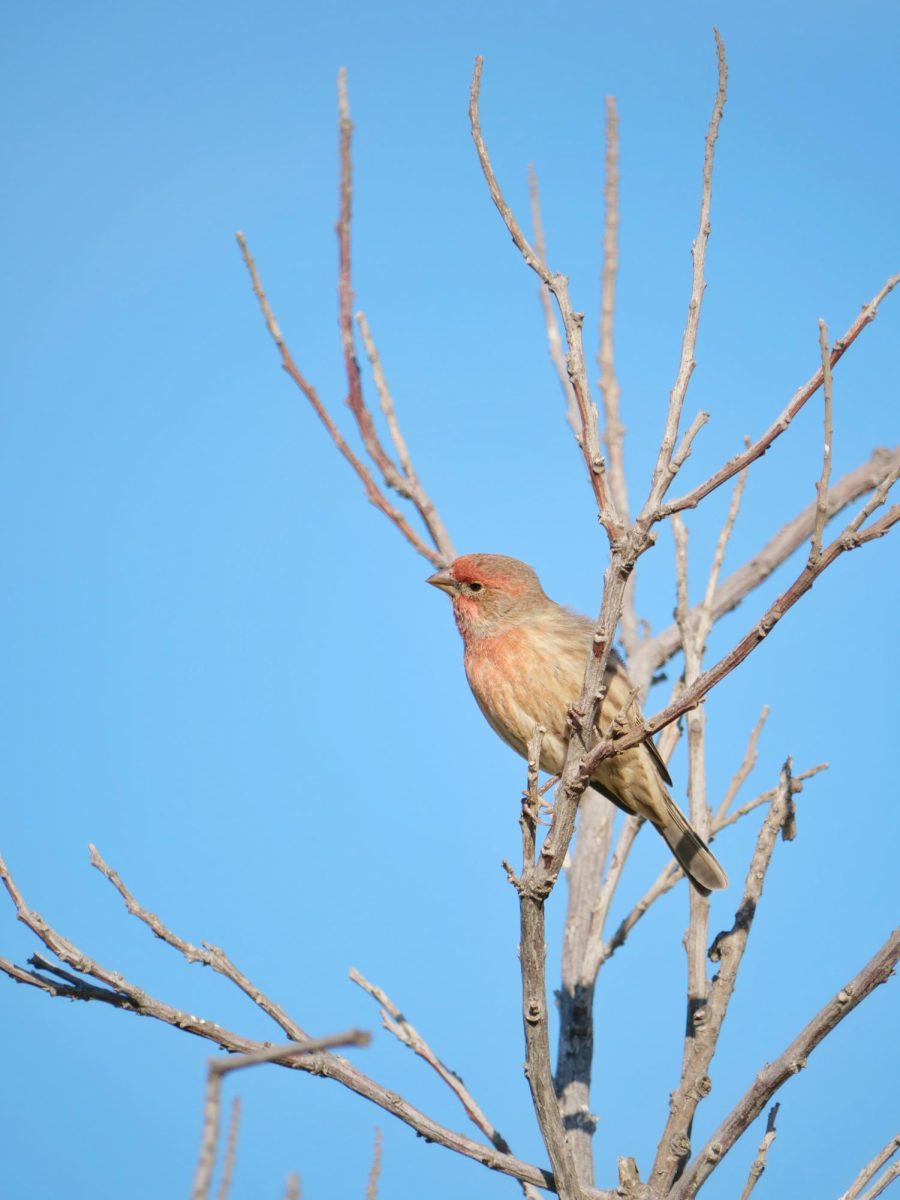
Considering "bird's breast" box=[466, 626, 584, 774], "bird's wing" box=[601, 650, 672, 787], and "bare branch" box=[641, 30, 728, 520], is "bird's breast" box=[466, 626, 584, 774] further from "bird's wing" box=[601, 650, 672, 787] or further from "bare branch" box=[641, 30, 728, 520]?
"bare branch" box=[641, 30, 728, 520]

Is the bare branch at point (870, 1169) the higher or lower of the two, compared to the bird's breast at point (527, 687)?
lower

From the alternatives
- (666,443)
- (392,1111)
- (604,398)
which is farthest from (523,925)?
(604,398)

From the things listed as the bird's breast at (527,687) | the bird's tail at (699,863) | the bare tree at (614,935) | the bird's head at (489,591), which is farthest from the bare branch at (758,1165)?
the bird's head at (489,591)

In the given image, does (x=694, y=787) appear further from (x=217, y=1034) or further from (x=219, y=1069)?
(x=219, y=1069)

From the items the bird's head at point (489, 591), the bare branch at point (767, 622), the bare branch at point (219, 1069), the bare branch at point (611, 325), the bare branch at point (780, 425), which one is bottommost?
the bare branch at point (219, 1069)

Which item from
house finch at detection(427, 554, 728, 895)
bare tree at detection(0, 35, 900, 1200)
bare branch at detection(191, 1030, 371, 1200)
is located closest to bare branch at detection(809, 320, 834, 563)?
bare tree at detection(0, 35, 900, 1200)

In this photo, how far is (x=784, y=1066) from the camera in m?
3.78

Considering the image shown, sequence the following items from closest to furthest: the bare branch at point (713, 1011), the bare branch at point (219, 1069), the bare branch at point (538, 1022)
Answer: the bare branch at point (219, 1069) → the bare branch at point (538, 1022) → the bare branch at point (713, 1011)

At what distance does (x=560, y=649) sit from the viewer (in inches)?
236

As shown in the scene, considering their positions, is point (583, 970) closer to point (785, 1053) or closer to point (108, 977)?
point (785, 1053)

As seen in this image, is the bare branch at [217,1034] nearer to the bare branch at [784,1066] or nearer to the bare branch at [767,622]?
the bare branch at [784,1066]

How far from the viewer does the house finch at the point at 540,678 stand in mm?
5836

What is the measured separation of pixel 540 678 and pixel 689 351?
2.61 m

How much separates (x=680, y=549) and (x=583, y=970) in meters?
1.92
